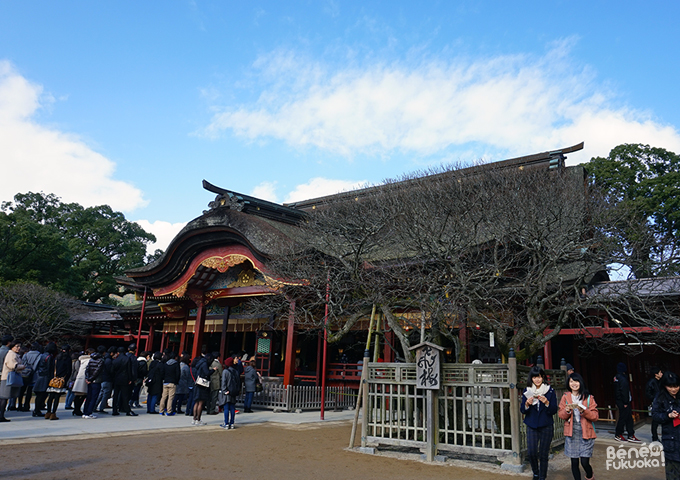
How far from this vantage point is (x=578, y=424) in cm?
573

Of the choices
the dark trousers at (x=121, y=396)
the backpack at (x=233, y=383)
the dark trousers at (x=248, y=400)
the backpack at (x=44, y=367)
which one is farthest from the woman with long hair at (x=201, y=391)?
the backpack at (x=44, y=367)

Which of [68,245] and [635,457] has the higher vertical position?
[68,245]

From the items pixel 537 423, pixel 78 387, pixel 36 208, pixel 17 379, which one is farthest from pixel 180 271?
pixel 36 208

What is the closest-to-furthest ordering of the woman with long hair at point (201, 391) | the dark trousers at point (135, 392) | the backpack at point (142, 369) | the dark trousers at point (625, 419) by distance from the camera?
the dark trousers at point (625, 419)
the woman with long hair at point (201, 391)
the backpack at point (142, 369)
the dark trousers at point (135, 392)

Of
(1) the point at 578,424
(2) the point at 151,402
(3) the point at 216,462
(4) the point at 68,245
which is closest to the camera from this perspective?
(1) the point at 578,424

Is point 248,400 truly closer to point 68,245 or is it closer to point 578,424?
point 578,424

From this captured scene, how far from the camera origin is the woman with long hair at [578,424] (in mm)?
5676

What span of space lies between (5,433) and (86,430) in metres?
→ 1.36

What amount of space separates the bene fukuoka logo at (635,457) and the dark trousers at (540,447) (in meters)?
2.33

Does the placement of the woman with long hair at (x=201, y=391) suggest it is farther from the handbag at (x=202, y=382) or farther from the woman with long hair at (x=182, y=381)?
the woman with long hair at (x=182, y=381)

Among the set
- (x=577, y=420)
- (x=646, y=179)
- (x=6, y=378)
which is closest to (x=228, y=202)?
(x=6, y=378)

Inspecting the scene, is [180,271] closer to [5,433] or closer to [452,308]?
[5,433]

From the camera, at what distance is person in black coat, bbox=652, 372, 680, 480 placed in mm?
4984

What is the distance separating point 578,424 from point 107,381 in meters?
10.4
